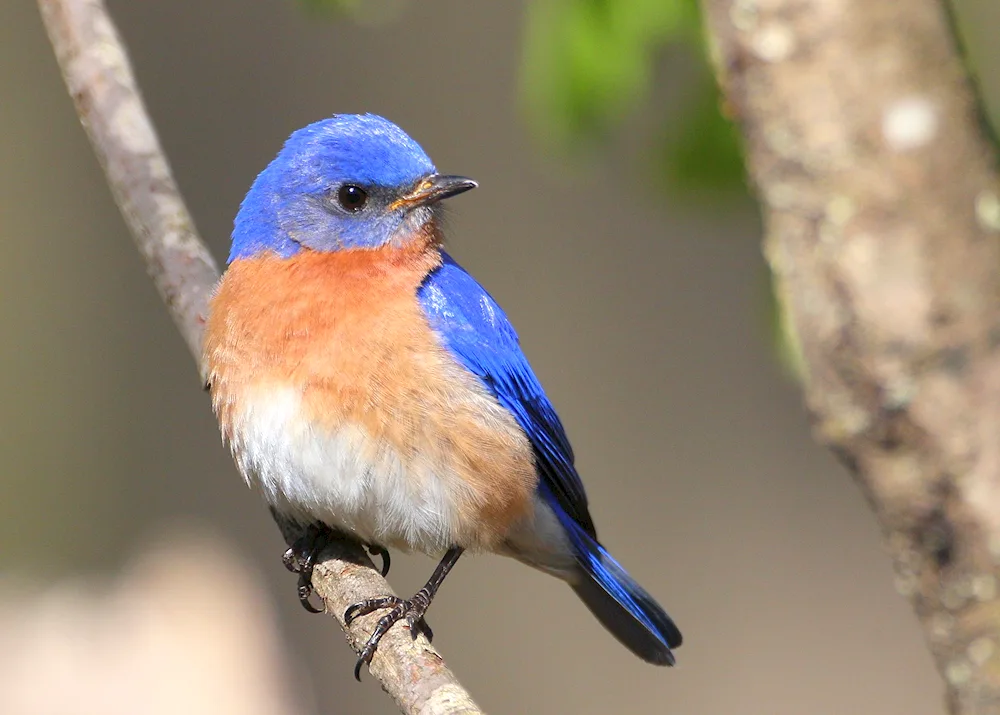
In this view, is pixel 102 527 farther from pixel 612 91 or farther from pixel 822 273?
pixel 822 273

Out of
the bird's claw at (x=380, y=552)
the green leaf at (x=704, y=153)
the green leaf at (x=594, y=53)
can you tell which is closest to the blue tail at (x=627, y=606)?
the bird's claw at (x=380, y=552)

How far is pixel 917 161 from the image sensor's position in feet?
3.18

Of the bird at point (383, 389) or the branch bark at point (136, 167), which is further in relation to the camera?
the branch bark at point (136, 167)

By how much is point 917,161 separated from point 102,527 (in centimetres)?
531

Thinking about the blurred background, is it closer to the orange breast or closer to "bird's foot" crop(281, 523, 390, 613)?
"bird's foot" crop(281, 523, 390, 613)

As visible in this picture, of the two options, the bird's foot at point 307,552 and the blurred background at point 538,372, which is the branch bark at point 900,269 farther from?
the blurred background at point 538,372

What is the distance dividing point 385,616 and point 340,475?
38 cm

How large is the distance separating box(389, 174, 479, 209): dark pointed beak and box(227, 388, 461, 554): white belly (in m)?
0.77

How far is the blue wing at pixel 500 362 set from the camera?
10.9ft

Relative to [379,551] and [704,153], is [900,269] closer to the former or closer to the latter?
[704,153]

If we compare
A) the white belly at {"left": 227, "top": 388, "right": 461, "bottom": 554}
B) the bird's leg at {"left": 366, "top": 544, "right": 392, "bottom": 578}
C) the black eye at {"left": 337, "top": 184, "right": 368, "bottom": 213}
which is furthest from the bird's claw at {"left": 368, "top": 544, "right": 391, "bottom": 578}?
the black eye at {"left": 337, "top": 184, "right": 368, "bottom": 213}

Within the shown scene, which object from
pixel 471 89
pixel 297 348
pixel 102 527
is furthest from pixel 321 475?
pixel 471 89

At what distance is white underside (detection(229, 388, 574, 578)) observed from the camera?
9.75 ft

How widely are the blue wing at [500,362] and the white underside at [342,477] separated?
1.31ft
